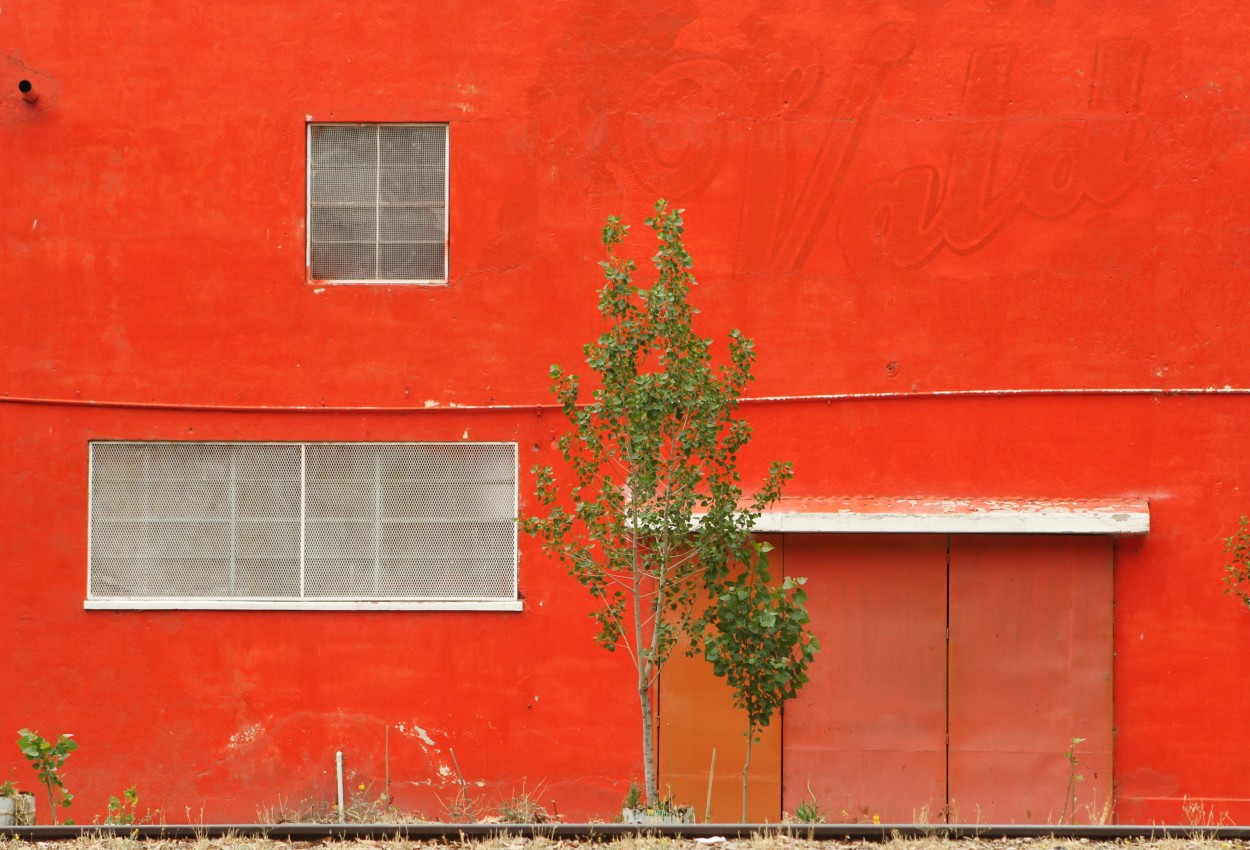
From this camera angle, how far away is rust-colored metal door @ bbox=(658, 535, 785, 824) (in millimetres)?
13188

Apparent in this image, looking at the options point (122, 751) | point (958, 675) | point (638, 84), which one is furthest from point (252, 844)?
point (638, 84)

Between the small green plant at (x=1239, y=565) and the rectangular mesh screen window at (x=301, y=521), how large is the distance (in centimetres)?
607

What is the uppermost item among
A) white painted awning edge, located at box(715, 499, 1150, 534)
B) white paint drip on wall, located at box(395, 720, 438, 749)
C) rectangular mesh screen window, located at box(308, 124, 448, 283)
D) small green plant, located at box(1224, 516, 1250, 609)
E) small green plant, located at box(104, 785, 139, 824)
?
rectangular mesh screen window, located at box(308, 124, 448, 283)

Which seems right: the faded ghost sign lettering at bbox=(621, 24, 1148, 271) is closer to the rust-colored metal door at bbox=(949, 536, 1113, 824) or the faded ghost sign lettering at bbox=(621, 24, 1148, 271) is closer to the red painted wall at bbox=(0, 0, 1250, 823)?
the red painted wall at bbox=(0, 0, 1250, 823)

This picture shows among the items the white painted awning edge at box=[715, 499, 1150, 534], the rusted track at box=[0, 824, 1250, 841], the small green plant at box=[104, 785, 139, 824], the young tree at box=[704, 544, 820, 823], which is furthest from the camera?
the white painted awning edge at box=[715, 499, 1150, 534]

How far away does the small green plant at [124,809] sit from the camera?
1271cm

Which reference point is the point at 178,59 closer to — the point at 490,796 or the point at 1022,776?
the point at 490,796

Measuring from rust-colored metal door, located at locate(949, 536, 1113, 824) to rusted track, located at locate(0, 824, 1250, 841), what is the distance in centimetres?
330

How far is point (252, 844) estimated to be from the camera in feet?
30.7

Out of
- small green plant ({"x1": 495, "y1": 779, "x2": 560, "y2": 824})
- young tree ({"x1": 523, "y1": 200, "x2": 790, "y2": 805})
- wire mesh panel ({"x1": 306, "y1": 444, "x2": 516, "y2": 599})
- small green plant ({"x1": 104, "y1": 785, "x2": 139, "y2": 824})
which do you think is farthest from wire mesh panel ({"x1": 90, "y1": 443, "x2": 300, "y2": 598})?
young tree ({"x1": 523, "y1": 200, "x2": 790, "y2": 805})

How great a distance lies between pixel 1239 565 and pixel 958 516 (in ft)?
7.84

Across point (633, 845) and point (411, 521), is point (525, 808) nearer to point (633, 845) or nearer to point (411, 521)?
point (411, 521)

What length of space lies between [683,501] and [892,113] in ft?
14.8

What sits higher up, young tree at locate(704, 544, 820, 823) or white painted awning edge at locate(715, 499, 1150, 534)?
white painted awning edge at locate(715, 499, 1150, 534)
